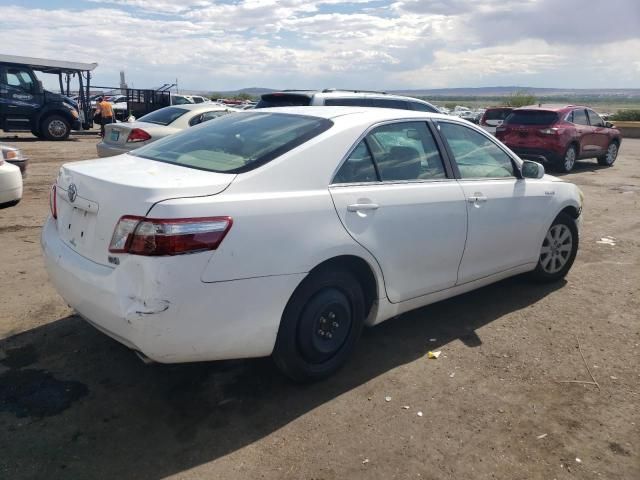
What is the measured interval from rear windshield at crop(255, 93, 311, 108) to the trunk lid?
4.91 m

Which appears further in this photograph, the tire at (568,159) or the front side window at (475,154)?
the tire at (568,159)

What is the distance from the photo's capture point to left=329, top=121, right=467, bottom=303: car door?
350cm

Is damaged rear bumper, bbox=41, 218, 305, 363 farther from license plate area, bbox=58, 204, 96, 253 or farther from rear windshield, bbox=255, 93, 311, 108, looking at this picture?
rear windshield, bbox=255, 93, 311, 108

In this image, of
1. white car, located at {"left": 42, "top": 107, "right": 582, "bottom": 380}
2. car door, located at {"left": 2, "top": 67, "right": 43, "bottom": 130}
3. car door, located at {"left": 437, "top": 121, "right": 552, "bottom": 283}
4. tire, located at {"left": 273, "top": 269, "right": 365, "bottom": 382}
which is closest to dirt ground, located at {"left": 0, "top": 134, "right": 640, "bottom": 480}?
tire, located at {"left": 273, "top": 269, "right": 365, "bottom": 382}

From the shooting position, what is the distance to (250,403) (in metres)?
3.30

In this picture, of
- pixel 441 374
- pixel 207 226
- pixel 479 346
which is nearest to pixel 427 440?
pixel 441 374

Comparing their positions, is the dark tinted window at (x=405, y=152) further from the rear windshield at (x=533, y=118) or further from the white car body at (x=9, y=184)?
the rear windshield at (x=533, y=118)

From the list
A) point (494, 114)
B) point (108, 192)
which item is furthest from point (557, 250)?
point (494, 114)

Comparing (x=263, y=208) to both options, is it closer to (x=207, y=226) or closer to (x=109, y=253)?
(x=207, y=226)

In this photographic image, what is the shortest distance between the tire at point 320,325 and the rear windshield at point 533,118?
40.5ft

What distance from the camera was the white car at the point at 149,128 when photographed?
378 inches

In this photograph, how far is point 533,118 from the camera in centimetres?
1441

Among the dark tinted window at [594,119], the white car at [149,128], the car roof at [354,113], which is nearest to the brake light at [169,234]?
the car roof at [354,113]

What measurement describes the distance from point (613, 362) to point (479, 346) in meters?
0.90
